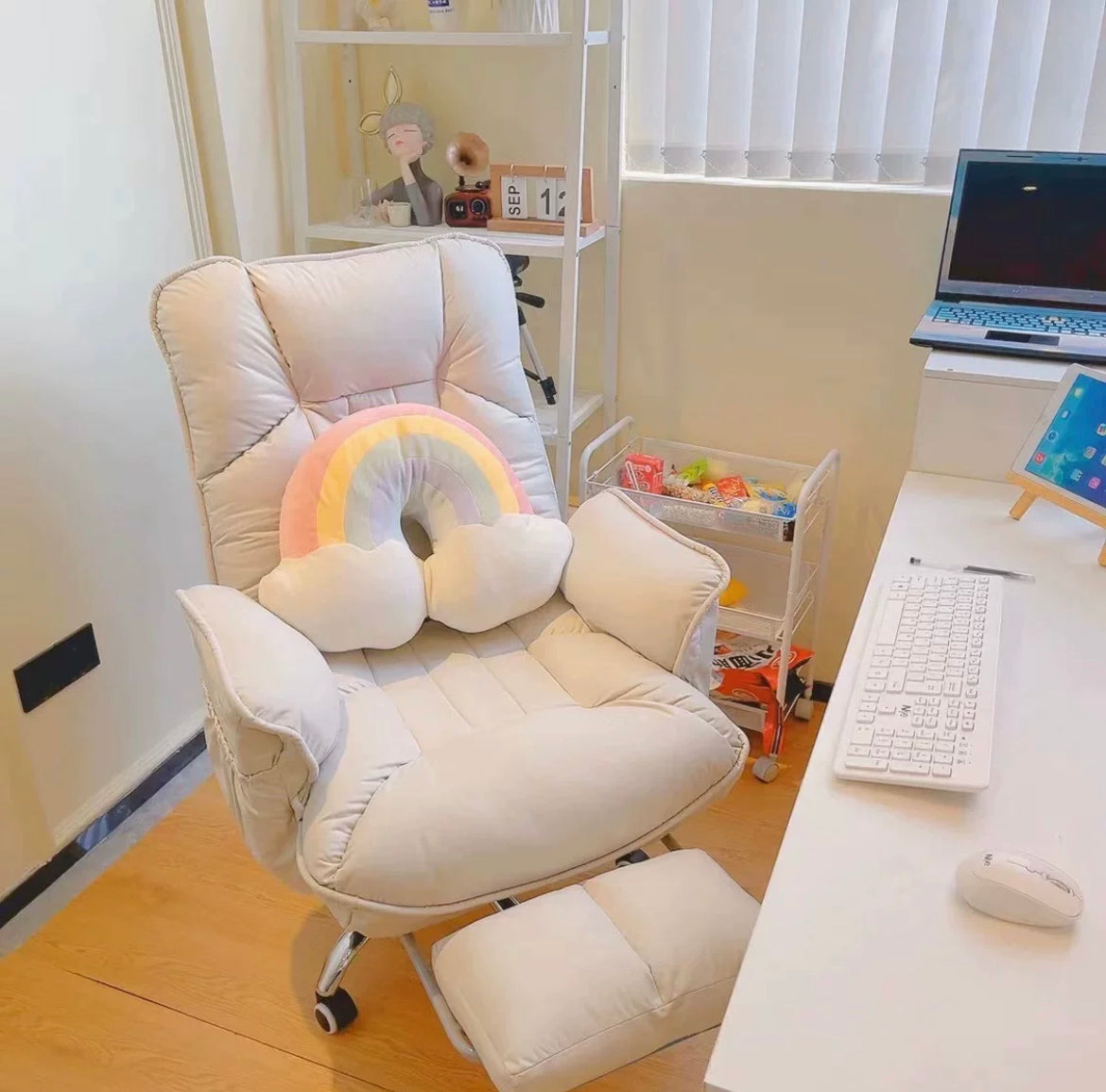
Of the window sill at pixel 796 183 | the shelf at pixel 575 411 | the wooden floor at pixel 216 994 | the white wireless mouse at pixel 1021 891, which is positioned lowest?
the wooden floor at pixel 216 994

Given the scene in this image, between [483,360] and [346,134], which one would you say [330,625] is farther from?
[346,134]

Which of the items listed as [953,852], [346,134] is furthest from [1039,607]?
[346,134]

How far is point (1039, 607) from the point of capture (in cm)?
129

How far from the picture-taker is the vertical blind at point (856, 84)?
1762 millimetres

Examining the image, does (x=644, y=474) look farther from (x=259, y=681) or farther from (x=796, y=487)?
(x=259, y=681)

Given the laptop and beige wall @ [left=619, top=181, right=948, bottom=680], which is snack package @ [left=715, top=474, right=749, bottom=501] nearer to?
beige wall @ [left=619, top=181, right=948, bottom=680]

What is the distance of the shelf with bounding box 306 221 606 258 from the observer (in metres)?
1.96

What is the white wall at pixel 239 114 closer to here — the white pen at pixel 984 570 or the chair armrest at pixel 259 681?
the chair armrest at pixel 259 681

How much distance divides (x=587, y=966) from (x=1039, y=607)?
698 millimetres

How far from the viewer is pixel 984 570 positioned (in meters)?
1.38

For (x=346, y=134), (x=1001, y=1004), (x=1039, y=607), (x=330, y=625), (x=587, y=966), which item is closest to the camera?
(x=1001, y=1004)

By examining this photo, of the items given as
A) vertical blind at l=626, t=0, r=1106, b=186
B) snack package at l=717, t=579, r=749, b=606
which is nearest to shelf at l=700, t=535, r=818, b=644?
snack package at l=717, t=579, r=749, b=606

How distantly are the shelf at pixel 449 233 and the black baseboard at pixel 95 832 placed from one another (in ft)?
3.45

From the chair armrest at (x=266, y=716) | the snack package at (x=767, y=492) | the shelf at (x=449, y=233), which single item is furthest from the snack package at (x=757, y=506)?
the chair armrest at (x=266, y=716)
